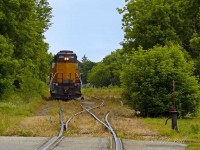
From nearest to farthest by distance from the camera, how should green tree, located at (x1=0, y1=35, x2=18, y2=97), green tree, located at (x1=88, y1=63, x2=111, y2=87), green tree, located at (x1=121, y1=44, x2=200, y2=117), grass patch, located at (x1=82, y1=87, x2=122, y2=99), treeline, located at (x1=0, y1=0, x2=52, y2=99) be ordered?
green tree, located at (x1=121, y1=44, x2=200, y2=117)
green tree, located at (x1=0, y1=35, x2=18, y2=97)
treeline, located at (x1=0, y1=0, x2=52, y2=99)
grass patch, located at (x1=82, y1=87, x2=122, y2=99)
green tree, located at (x1=88, y1=63, x2=111, y2=87)

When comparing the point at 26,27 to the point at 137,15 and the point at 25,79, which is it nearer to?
the point at 25,79

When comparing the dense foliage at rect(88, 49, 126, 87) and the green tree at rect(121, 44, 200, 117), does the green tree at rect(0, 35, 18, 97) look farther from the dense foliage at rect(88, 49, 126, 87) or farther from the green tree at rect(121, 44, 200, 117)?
the dense foliage at rect(88, 49, 126, 87)

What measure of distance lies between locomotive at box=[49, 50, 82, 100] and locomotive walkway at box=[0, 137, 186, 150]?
2996 cm

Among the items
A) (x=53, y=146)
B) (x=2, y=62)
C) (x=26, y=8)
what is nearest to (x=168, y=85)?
(x=2, y=62)

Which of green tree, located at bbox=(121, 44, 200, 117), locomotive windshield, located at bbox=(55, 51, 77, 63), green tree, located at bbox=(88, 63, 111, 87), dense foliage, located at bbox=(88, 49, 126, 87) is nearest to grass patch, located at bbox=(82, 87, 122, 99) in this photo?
locomotive windshield, located at bbox=(55, 51, 77, 63)

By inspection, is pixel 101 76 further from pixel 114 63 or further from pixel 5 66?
pixel 5 66

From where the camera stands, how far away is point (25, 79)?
143 ft

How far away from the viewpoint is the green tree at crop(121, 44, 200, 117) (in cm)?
3005

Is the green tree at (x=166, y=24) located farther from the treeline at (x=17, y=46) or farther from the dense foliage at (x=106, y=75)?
the dense foliage at (x=106, y=75)

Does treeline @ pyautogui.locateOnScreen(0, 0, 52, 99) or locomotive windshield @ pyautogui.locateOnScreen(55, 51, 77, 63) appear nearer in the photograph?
treeline @ pyautogui.locateOnScreen(0, 0, 52, 99)

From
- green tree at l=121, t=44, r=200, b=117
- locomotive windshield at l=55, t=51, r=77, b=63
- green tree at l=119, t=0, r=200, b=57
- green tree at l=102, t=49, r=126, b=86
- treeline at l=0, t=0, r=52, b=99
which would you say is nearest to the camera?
green tree at l=121, t=44, r=200, b=117

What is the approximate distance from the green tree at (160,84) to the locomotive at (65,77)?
15.6 m

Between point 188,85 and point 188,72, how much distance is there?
41.7 inches

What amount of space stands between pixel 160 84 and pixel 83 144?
16.9 m
